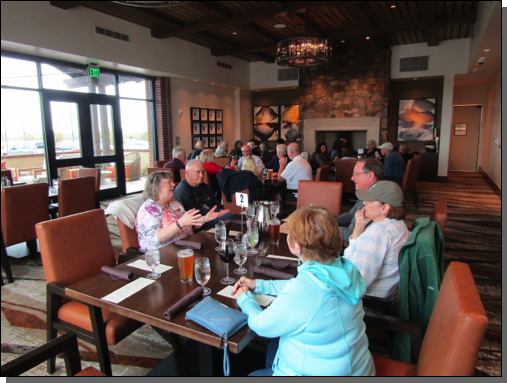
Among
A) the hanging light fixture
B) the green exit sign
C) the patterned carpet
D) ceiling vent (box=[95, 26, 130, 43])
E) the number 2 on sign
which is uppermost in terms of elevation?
ceiling vent (box=[95, 26, 130, 43])

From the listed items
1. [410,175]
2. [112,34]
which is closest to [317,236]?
[410,175]

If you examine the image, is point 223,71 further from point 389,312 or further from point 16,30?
point 389,312

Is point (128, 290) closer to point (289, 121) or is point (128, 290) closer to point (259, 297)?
→ point (259, 297)

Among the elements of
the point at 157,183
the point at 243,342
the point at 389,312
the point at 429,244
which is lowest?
the point at 389,312

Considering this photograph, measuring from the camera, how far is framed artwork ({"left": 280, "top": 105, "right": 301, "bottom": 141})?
11335 millimetres

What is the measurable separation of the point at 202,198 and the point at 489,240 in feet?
12.7

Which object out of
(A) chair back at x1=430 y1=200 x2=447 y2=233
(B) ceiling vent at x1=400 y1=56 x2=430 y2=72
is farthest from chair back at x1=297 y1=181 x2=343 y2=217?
(B) ceiling vent at x1=400 y1=56 x2=430 y2=72

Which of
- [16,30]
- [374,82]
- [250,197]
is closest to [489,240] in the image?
[250,197]

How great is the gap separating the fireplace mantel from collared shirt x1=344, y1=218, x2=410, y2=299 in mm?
8365

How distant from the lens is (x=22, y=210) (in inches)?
140

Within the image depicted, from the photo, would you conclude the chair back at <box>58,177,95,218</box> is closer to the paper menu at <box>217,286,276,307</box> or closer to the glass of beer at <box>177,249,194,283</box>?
the glass of beer at <box>177,249,194,283</box>

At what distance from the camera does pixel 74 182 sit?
4227 mm

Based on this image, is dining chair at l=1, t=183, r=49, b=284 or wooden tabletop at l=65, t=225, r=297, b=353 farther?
dining chair at l=1, t=183, r=49, b=284

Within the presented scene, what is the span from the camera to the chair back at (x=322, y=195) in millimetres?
3592
